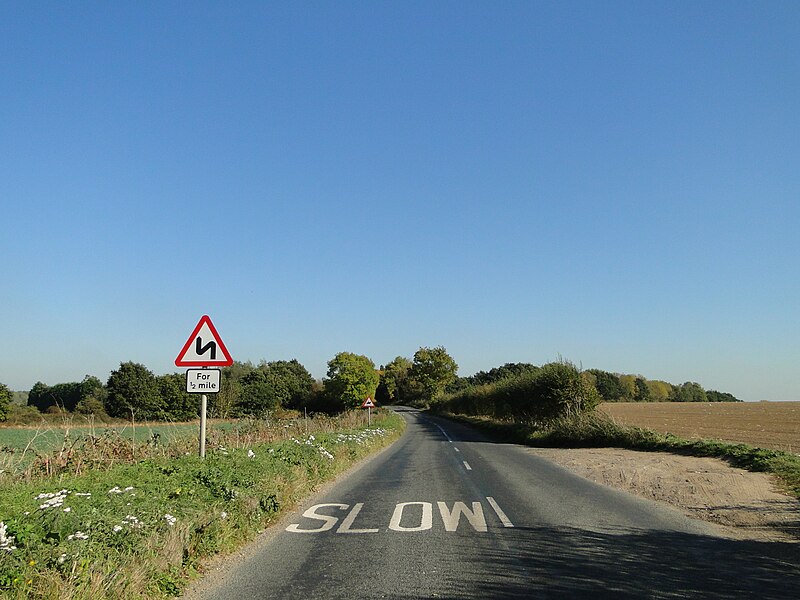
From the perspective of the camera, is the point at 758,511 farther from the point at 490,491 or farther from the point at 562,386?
the point at 562,386

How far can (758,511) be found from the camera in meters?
11.0

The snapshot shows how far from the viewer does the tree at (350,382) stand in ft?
316

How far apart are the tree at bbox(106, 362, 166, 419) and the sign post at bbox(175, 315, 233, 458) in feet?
184

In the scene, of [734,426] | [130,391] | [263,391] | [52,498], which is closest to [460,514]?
[52,498]

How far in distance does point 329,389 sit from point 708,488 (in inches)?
3557

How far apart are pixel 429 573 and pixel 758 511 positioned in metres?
7.54

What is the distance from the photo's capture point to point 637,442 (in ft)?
89.5

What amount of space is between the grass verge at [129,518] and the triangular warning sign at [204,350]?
1.71 meters

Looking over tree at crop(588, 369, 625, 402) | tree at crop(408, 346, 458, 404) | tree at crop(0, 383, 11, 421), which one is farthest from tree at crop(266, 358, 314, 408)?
tree at crop(588, 369, 625, 402)

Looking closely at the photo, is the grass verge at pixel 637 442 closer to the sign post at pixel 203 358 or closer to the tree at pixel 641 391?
the sign post at pixel 203 358

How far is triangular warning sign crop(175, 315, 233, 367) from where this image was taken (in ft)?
36.6

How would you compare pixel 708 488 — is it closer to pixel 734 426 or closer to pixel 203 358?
pixel 203 358

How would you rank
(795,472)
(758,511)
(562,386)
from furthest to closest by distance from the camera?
1. (562,386)
2. (795,472)
3. (758,511)

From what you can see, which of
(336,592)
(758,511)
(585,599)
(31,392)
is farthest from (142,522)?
(31,392)
